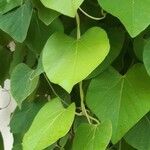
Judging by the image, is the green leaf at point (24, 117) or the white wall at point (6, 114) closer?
the green leaf at point (24, 117)

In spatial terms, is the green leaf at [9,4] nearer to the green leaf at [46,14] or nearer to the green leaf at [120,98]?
the green leaf at [46,14]

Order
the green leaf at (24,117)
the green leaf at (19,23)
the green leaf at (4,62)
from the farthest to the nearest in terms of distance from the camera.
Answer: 1. the green leaf at (4,62)
2. the green leaf at (24,117)
3. the green leaf at (19,23)

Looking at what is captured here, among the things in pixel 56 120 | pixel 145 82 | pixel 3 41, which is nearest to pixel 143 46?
pixel 145 82

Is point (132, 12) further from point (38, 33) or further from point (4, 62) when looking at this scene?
point (4, 62)

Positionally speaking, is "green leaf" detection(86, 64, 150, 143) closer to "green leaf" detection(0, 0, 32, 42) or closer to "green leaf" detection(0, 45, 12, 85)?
"green leaf" detection(0, 0, 32, 42)

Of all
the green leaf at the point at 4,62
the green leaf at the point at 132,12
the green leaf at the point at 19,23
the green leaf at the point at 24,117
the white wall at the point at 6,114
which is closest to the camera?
the green leaf at the point at 132,12

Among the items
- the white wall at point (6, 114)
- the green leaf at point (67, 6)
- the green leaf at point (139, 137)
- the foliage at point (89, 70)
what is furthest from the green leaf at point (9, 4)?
the white wall at point (6, 114)

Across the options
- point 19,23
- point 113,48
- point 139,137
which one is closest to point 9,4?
point 19,23
